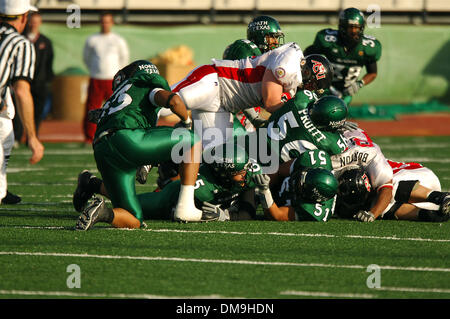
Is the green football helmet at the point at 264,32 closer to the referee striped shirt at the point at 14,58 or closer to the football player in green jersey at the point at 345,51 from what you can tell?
the football player in green jersey at the point at 345,51

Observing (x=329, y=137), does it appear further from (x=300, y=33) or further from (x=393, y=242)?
(x=300, y=33)

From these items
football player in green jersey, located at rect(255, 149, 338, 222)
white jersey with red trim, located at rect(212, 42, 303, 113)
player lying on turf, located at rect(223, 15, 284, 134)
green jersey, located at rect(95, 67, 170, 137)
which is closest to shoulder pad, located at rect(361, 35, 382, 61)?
player lying on turf, located at rect(223, 15, 284, 134)

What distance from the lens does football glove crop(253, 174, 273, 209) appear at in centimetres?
632

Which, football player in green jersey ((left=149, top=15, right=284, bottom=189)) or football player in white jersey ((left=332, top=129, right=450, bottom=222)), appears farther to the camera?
football player in green jersey ((left=149, top=15, right=284, bottom=189))

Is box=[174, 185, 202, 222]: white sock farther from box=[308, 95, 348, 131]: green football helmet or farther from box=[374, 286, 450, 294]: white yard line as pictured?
box=[374, 286, 450, 294]: white yard line

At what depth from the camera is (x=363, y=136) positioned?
694 cm

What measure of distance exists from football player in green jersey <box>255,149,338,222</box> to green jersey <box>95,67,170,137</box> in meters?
0.96

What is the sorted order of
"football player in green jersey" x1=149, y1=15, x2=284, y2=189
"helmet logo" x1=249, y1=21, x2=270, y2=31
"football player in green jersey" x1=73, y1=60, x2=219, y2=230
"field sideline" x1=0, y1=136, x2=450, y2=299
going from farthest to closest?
"helmet logo" x1=249, y1=21, x2=270, y2=31 → "football player in green jersey" x1=149, y1=15, x2=284, y2=189 → "football player in green jersey" x1=73, y1=60, x2=219, y2=230 → "field sideline" x1=0, y1=136, x2=450, y2=299

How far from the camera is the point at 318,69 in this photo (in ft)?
24.2

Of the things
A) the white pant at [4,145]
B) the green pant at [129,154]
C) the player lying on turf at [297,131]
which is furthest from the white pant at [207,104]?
the white pant at [4,145]

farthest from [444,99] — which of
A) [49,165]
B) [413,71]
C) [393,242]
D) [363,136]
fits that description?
[393,242]

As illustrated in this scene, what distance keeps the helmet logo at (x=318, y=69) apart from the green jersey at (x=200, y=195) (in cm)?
140

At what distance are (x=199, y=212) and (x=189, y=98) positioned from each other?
109cm

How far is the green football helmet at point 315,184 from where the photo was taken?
6.22 m
